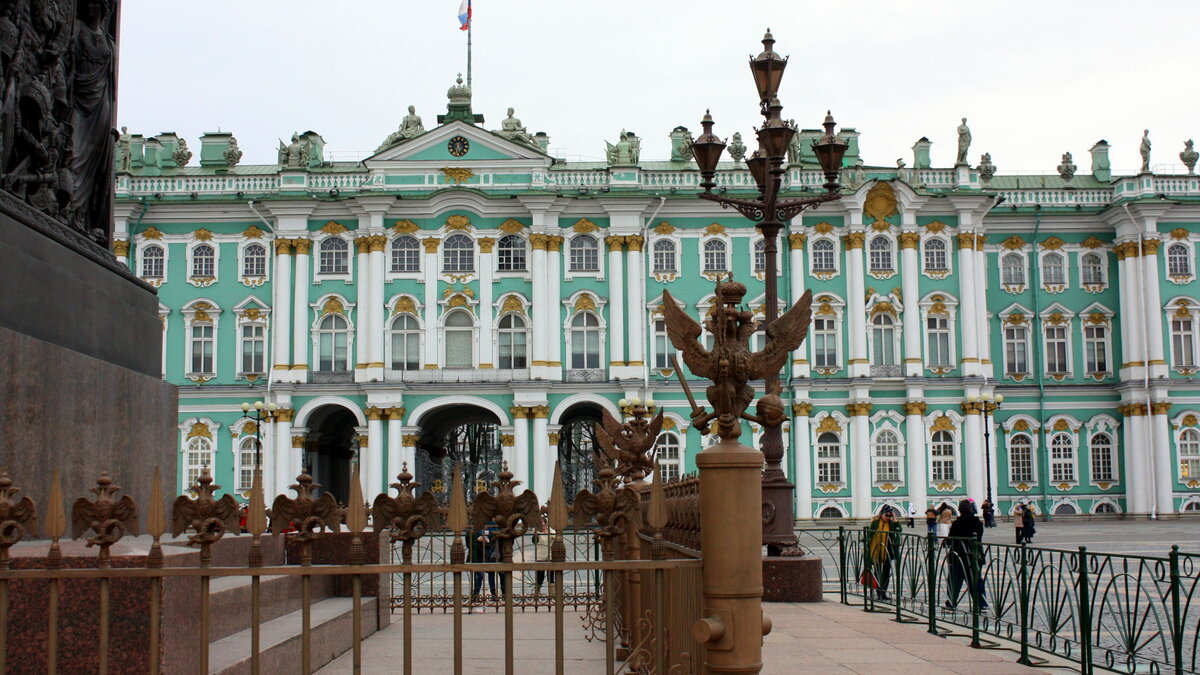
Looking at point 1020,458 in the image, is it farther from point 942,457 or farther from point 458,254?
point 458,254

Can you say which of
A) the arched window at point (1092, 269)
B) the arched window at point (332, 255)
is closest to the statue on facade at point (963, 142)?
the arched window at point (1092, 269)

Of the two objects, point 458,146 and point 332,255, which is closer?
point 458,146

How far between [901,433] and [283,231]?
23.0m

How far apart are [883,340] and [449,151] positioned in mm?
16885

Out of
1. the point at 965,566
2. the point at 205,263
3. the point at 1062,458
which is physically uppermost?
the point at 205,263

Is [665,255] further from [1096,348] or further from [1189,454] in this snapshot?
[1189,454]

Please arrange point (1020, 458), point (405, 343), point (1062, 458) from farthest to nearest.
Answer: point (1062, 458) → point (1020, 458) → point (405, 343)

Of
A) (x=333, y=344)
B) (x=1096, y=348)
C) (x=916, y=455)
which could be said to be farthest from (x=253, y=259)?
(x=1096, y=348)

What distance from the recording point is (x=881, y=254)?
44.8 metres

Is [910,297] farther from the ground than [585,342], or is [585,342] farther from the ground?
[910,297]

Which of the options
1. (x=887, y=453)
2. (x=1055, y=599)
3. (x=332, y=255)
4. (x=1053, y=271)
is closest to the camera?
(x=1055, y=599)

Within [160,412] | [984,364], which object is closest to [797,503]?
[984,364]

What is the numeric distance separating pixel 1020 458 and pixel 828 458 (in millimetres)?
7776

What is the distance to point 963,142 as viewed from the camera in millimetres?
46281
